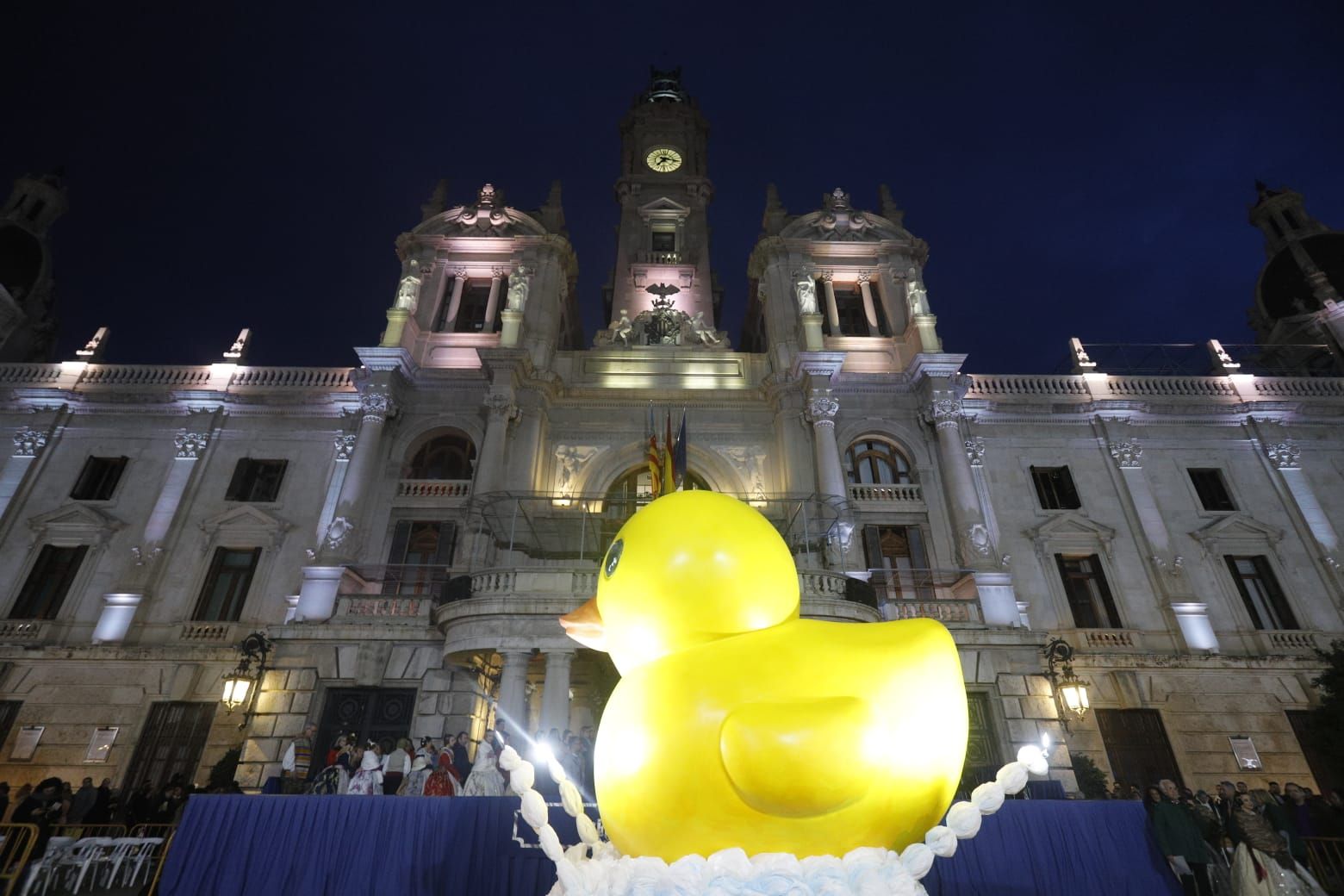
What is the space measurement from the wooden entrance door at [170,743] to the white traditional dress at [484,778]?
12.1 m

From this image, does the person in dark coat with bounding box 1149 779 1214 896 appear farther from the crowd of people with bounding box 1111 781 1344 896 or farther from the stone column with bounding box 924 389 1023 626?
the stone column with bounding box 924 389 1023 626

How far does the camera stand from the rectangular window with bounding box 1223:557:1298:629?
66.3 feet

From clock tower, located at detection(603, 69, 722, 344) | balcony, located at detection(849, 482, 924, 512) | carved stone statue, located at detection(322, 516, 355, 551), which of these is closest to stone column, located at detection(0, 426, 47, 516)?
carved stone statue, located at detection(322, 516, 355, 551)

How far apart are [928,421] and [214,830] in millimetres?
21451

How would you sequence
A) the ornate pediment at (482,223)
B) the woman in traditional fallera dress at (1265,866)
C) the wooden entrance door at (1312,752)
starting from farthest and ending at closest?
the ornate pediment at (482,223) < the wooden entrance door at (1312,752) < the woman in traditional fallera dress at (1265,866)

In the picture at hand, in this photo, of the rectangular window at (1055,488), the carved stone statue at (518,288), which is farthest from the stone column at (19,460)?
the rectangular window at (1055,488)

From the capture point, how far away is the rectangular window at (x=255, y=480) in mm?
22297

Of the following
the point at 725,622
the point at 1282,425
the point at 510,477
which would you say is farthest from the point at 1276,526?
the point at 725,622

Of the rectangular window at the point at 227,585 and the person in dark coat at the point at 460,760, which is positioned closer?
the person in dark coat at the point at 460,760

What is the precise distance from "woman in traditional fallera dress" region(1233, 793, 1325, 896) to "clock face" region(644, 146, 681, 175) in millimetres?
35148

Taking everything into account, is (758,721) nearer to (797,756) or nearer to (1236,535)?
(797,756)

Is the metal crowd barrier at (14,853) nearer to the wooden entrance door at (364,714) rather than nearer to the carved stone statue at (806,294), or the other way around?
the wooden entrance door at (364,714)

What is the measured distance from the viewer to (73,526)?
21.3m

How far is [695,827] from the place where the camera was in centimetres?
319
